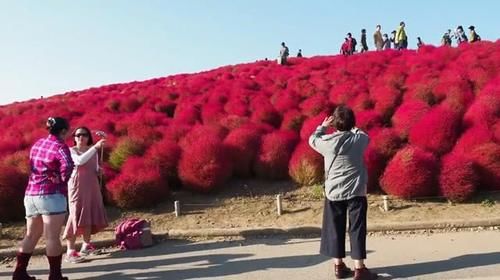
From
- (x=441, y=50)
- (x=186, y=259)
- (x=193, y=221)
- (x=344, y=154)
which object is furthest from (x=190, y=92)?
(x=344, y=154)

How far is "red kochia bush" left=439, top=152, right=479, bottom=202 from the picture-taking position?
24.2 ft

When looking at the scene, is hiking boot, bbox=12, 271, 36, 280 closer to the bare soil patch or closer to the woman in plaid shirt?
the woman in plaid shirt

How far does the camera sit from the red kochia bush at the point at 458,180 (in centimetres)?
737

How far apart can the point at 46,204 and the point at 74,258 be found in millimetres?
1313

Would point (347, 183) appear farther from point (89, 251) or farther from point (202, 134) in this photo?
point (202, 134)

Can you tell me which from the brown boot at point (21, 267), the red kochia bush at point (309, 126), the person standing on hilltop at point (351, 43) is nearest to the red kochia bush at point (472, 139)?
the red kochia bush at point (309, 126)

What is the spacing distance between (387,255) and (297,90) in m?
7.90

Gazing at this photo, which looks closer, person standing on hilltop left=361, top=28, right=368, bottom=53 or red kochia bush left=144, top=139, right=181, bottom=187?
red kochia bush left=144, top=139, right=181, bottom=187

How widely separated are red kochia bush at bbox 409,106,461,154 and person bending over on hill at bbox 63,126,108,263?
192 inches

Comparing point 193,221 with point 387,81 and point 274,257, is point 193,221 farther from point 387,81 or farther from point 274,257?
point 387,81

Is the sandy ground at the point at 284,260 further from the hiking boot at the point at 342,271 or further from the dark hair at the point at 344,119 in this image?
the dark hair at the point at 344,119

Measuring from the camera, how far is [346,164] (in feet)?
16.3

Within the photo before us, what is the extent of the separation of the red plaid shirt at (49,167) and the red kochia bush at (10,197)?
3284 millimetres

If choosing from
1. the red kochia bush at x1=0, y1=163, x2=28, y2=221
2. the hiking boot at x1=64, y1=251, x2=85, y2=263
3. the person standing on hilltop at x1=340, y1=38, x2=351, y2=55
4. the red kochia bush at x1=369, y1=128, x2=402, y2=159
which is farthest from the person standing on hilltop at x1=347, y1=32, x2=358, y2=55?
the hiking boot at x1=64, y1=251, x2=85, y2=263
